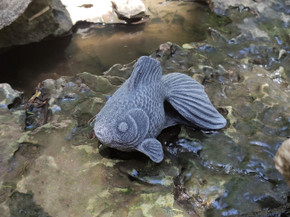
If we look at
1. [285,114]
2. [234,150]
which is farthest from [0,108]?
[285,114]

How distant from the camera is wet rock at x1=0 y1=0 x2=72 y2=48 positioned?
148 inches

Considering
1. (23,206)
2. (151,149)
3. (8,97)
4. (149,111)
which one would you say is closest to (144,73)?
(149,111)

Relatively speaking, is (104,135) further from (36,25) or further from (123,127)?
(36,25)

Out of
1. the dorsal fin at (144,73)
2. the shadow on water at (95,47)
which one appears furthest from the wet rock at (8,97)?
the dorsal fin at (144,73)

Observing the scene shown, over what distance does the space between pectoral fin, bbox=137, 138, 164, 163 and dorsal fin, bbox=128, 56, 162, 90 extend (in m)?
0.45

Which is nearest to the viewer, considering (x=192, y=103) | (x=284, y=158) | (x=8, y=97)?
(x=284, y=158)

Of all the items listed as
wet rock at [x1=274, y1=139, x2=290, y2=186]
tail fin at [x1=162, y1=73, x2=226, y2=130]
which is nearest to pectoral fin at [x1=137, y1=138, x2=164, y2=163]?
tail fin at [x1=162, y1=73, x2=226, y2=130]

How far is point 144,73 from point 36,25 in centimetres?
258

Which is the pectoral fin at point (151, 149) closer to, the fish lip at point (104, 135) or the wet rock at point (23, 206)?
the fish lip at point (104, 135)

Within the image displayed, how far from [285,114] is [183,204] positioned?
4.69 feet

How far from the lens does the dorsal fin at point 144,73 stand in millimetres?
2109

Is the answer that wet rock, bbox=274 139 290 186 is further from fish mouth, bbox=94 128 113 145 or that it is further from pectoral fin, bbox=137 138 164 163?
fish mouth, bbox=94 128 113 145

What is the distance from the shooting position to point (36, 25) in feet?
12.9

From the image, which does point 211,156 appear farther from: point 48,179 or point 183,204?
point 48,179
